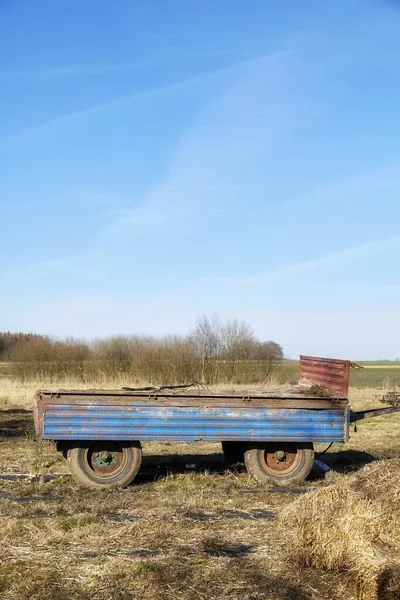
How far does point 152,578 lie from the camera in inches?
209

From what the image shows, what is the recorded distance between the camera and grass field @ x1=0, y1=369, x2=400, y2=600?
518cm

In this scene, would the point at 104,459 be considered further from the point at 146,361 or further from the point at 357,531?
the point at 146,361

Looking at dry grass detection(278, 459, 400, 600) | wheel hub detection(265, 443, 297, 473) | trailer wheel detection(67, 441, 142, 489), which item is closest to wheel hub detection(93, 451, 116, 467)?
trailer wheel detection(67, 441, 142, 489)

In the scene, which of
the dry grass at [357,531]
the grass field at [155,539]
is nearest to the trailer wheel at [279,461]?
the grass field at [155,539]

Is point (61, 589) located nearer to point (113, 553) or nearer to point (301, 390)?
point (113, 553)

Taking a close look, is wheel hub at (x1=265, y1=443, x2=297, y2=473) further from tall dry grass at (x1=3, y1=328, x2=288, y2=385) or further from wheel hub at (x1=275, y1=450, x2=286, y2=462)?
tall dry grass at (x1=3, y1=328, x2=288, y2=385)

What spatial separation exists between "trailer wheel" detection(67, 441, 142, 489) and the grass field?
21 centimetres

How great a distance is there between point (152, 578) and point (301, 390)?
6.24m

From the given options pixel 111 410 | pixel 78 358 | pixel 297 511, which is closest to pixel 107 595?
pixel 297 511

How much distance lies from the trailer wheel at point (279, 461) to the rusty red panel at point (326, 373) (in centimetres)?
109

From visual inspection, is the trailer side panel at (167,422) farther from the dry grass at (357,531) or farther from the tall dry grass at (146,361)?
the tall dry grass at (146,361)

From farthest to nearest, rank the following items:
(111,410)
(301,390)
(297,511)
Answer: (301,390) → (111,410) → (297,511)

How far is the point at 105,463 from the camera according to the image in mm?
9352

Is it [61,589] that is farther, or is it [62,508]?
[62,508]
